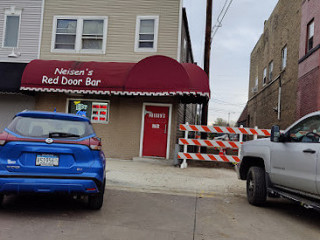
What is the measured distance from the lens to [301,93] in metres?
15.2

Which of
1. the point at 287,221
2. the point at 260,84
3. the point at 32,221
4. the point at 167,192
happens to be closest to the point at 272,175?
the point at 287,221

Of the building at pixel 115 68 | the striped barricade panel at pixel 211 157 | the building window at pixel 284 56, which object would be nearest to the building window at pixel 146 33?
the building at pixel 115 68

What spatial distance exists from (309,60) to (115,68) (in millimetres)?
8557

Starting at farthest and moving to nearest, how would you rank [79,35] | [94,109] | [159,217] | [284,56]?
[284,56]
[79,35]
[94,109]
[159,217]

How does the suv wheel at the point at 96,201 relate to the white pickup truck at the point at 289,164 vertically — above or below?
below

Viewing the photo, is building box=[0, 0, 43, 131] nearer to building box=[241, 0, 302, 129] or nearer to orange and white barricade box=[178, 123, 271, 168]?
orange and white barricade box=[178, 123, 271, 168]

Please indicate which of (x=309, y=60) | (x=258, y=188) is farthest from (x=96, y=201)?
(x=309, y=60)

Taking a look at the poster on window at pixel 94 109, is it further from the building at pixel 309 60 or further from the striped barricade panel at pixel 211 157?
the building at pixel 309 60

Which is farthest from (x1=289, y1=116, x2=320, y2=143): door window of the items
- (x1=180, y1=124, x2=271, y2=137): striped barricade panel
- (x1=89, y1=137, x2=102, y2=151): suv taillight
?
(x1=180, y1=124, x2=271, y2=137): striped barricade panel

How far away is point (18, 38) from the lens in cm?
1484

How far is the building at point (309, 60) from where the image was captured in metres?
13.3

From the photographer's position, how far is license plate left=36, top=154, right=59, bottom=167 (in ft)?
16.0

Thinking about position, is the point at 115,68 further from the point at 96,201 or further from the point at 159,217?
the point at 159,217

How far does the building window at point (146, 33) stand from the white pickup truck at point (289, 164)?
8142 millimetres
